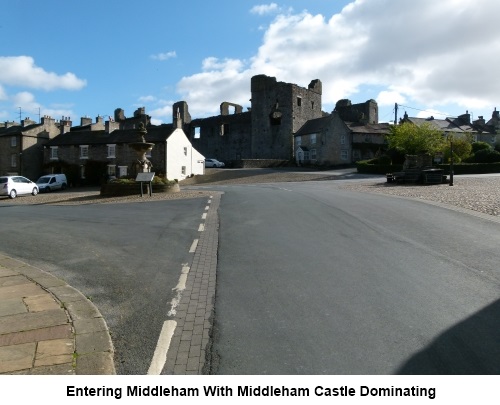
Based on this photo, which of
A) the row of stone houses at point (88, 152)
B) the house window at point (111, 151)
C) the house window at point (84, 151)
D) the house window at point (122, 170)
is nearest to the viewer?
the row of stone houses at point (88, 152)

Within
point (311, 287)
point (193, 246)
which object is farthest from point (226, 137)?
point (311, 287)

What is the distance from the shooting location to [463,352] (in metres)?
3.75

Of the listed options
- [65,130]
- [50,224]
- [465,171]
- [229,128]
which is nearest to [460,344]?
[50,224]

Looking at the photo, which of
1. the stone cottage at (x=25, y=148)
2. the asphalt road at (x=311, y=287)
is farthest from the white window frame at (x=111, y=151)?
the asphalt road at (x=311, y=287)

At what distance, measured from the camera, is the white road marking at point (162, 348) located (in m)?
3.51

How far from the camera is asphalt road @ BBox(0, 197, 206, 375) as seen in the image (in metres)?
4.32

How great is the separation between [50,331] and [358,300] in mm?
3494

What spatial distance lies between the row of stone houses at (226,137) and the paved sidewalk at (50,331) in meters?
32.8

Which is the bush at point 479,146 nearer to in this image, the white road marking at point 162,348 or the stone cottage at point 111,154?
the stone cottage at point 111,154

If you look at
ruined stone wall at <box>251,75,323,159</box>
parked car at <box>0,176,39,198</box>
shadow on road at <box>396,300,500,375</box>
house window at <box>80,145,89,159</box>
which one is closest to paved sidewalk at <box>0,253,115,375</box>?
shadow on road at <box>396,300,500,375</box>

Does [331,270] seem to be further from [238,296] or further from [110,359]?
[110,359]

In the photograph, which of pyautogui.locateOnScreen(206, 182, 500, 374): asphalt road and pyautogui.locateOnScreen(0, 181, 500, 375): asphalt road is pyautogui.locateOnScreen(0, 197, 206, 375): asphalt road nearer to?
pyautogui.locateOnScreen(0, 181, 500, 375): asphalt road

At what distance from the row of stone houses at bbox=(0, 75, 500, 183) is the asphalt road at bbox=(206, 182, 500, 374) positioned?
3167 centimetres

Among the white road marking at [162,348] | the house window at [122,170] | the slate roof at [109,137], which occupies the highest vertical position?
the slate roof at [109,137]
